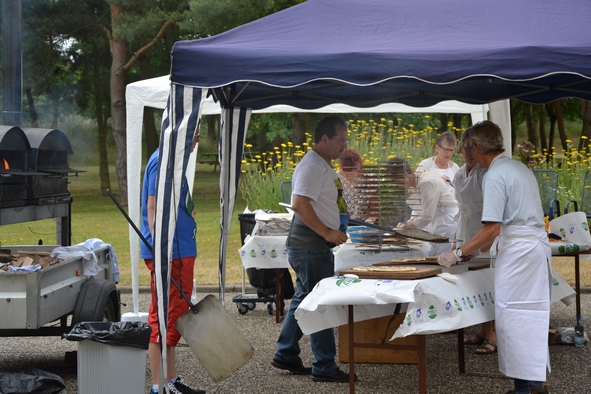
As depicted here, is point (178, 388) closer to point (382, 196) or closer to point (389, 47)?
point (382, 196)

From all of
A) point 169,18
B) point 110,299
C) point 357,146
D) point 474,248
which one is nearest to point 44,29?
point 169,18

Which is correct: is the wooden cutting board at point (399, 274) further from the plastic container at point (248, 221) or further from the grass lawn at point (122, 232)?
the grass lawn at point (122, 232)

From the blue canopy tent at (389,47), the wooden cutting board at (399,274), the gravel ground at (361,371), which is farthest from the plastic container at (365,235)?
the blue canopy tent at (389,47)

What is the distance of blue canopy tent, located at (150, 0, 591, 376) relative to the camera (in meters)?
4.70

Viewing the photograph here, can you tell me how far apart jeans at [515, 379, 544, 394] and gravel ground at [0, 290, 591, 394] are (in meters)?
0.59

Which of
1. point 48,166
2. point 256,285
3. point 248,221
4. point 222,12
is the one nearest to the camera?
point 48,166

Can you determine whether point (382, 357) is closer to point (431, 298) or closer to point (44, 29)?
point (431, 298)

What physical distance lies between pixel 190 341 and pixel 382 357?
6.05 feet

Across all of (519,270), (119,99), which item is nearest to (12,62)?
(519,270)

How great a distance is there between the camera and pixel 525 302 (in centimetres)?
478

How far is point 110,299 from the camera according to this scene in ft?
19.8

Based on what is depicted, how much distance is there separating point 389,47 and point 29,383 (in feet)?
9.90

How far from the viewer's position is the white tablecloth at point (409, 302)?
464 centimetres

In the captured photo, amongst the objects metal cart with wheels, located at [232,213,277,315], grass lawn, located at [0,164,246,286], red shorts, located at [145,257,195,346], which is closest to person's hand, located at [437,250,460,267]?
red shorts, located at [145,257,195,346]
